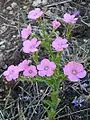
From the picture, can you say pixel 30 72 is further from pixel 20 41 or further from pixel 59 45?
pixel 20 41

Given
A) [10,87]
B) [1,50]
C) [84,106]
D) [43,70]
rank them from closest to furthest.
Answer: [43,70], [84,106], [10,87], [1,50]

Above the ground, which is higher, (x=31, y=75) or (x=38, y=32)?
(x=31, y=75)

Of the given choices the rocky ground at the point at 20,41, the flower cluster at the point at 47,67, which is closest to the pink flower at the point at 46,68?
the flower cluster at the point at 47,67

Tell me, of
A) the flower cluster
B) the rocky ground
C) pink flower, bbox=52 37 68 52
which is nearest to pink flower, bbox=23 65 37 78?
the flower cluster

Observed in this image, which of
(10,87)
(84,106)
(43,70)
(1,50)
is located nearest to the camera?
(43,70)

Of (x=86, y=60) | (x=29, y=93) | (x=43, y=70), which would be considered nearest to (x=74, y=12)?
(x=86, y=60)

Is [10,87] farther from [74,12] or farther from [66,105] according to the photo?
[74,12]

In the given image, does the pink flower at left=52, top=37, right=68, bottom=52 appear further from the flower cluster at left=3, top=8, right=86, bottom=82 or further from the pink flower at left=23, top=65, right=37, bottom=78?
the pink flower at left=23, top=65, right=37, bottom=78

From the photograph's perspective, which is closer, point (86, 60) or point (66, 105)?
point (66, 105)
